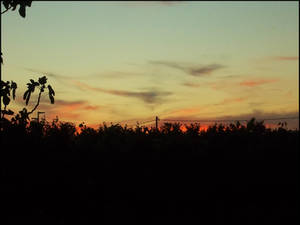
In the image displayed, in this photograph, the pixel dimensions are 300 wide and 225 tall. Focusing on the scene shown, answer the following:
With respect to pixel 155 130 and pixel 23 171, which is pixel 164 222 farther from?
pixel 23 171

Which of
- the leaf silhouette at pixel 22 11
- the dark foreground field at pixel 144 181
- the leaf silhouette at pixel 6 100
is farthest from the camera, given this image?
the dark foreground field at pixel 144 181

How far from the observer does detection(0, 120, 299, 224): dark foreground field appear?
9.32 meters

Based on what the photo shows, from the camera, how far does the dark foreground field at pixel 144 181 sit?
30.6ft

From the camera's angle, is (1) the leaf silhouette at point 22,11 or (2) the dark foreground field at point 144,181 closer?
(1) the leaf silhouette at point 22,11

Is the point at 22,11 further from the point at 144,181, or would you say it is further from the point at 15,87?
the point at 144,181

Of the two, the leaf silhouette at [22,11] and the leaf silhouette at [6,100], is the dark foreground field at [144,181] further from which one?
the leaf silhouette at [22,11]

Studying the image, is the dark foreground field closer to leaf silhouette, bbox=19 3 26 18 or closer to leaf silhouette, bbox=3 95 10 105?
leaf silhouette, bbox=3 95 10 105

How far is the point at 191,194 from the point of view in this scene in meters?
9.33

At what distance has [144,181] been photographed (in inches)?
368

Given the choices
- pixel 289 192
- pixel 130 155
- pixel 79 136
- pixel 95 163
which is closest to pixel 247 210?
pixel 289 192

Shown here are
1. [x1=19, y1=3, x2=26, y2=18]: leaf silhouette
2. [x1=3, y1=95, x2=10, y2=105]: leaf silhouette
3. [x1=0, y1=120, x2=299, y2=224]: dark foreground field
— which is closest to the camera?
[x1=19, y1=3, x2=26, y2=18]: leaf silhouette

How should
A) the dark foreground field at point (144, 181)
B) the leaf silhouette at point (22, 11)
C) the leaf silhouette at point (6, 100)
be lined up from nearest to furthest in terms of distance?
the leaf silhouette at point (22, 11)
the leaf silhouette at point (6, 100)
the dark foreground field at point (144, 181)

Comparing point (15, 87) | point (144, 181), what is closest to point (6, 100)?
point (15, 87)

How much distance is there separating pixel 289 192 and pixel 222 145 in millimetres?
1925
